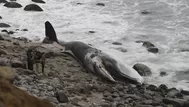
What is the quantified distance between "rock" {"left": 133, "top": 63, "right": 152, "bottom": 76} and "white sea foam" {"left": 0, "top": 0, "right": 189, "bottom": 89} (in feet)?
0.70

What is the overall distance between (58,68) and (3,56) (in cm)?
162

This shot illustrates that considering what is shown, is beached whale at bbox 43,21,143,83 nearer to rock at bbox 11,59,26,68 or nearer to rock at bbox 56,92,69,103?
rock at bbox 11,59,26,68

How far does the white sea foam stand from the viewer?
15.2 meters

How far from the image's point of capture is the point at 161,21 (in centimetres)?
2128

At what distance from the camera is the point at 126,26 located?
20.4 meters

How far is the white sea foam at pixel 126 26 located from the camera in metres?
15.2

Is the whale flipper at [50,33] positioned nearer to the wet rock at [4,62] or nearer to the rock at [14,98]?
the wet rock at [4,62]

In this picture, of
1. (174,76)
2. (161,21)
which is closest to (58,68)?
(174,76)

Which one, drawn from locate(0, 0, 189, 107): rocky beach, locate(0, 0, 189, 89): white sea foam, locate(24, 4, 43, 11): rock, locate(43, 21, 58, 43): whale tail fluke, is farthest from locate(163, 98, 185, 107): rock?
locate(24, 4, 43, 11): rock

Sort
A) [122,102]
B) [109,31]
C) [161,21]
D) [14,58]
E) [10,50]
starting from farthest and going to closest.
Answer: [161,21]
[109,31]
[10,50]
[14,58]
[122,102]

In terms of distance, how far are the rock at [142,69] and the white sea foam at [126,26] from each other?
214mm

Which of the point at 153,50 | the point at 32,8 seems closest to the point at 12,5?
the point at 32,8

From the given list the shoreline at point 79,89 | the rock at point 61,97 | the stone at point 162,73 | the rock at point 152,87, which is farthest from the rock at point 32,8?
the rock at point 61,97

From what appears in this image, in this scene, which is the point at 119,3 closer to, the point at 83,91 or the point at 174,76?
the point at 174,76
